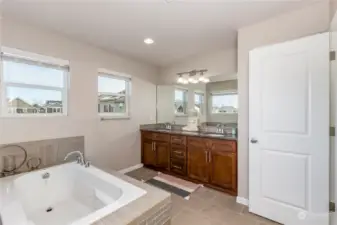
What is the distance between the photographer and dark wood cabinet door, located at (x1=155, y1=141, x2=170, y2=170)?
343 cm

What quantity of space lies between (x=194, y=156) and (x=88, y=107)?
1934 mm

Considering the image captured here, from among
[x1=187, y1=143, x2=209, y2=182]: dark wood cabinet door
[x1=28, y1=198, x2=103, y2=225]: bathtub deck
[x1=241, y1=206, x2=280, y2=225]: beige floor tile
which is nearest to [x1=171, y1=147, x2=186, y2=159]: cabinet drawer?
[x1=187, y1=143, x2=209, y2=182]: dark wood cabinet door

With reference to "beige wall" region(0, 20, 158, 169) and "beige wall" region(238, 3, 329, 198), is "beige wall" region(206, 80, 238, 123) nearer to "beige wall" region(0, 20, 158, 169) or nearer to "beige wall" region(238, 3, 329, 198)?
"beige wall" region(238, 3, 329, 198)

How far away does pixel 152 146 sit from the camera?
3.68 meters

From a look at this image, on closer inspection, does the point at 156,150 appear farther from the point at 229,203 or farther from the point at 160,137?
the point at 229,203

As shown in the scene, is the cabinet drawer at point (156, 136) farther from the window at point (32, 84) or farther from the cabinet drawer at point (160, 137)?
the window at point (32, 84)

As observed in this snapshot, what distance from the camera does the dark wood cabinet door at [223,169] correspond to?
2.54m

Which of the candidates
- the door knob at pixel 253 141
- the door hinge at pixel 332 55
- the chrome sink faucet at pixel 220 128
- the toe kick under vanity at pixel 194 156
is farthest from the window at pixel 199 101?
the door hinge at pixel 332 55

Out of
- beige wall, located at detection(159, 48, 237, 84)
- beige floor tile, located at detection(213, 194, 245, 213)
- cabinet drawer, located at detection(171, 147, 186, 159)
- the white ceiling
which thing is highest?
the white ceiling

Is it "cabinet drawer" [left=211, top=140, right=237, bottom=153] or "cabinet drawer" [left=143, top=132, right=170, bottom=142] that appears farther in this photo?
"cabinet drawer" [left=143, top=132, right=170, bottom=142]

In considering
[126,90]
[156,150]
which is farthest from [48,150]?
[156,150]

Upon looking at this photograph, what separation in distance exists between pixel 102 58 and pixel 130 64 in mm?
646

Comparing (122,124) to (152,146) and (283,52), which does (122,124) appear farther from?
(283,52)

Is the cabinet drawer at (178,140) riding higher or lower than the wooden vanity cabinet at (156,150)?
higher
